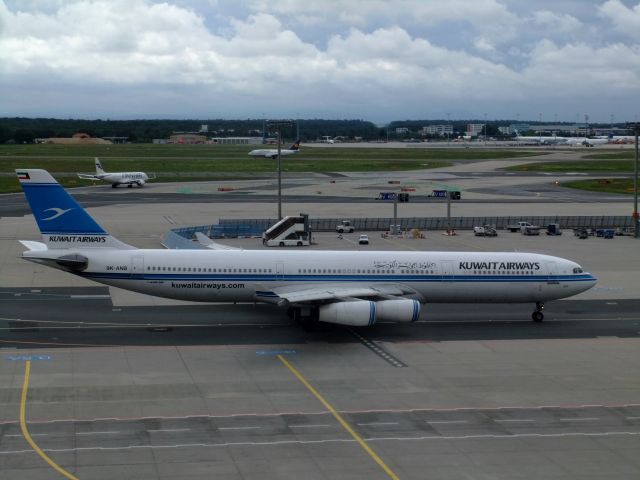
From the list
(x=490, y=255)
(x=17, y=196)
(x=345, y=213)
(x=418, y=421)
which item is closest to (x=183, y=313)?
(x=490, y=255)

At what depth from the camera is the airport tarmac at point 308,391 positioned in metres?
25.1

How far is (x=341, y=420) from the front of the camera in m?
29.0

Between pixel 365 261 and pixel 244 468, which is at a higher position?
pixel 365 261

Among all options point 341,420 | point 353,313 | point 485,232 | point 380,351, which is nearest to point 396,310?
point 353,313

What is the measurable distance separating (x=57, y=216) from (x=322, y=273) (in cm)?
1406

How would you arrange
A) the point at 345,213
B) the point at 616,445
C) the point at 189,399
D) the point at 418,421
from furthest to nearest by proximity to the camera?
the point at 345,213 < the point at 189,399 < the point at 418,421 < the point at 616,445

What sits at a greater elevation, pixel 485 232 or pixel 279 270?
pixel 279 270

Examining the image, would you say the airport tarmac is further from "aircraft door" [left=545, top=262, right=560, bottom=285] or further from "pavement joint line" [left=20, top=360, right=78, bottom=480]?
"aircraft door" [left=545, top=262, right=560, bottom=285]

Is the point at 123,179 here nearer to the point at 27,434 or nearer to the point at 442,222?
the point at 442,222

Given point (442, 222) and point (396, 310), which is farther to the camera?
point (442, 222)

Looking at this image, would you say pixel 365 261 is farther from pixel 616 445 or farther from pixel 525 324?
pixel 616 445

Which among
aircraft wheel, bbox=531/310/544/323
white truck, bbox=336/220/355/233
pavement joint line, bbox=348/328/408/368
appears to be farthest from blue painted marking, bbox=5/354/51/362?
white truck, bbox=336/220/355/233

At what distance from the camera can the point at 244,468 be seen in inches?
960

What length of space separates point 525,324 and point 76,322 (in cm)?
2425
